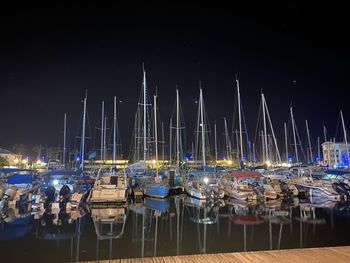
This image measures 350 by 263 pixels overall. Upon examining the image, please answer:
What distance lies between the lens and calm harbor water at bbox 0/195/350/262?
11.9 m

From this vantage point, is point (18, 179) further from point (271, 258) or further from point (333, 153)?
point (333, 153)

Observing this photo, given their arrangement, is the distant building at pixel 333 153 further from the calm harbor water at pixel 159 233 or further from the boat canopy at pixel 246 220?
the boat canopy at pixel 246 220

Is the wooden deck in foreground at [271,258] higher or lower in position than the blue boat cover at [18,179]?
lower

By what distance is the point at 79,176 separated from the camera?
1380 inches

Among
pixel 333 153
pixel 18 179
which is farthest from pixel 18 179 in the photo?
pixel 333 153

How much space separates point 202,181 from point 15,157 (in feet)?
316

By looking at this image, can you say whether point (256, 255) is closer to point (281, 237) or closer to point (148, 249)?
point (148, 249)

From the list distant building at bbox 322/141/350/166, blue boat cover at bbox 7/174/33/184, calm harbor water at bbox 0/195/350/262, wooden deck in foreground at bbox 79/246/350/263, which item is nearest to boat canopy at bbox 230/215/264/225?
calm harbor water at bbox 0/195/350/262

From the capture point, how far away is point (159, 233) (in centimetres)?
1527

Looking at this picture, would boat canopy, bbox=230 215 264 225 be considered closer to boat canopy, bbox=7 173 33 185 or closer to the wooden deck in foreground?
the wooden deck in foreground

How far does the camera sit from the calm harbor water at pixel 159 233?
11859 millimetres

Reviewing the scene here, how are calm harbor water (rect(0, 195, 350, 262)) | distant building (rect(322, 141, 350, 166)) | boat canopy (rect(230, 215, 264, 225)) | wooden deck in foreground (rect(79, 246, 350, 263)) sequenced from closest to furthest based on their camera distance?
wooden deck in foreground (rect(79, 246, 350, 263)) → calm harbor water (rect(0, 195, 350, 262)) → boat canopy (rect(230, 215, 264, 225)) → distant building (rect(322, 141, 350, 166))

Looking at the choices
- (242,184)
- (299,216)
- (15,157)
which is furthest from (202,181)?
(15,157)

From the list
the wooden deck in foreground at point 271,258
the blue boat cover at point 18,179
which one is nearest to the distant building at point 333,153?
the blue boat cover at point 18,179
